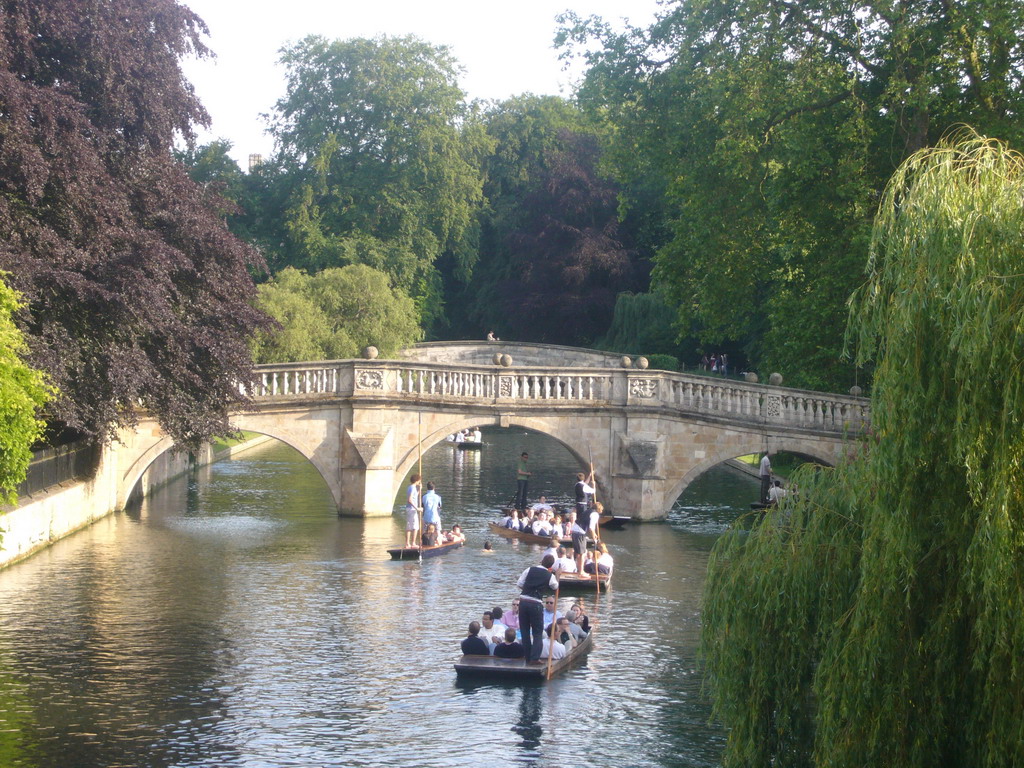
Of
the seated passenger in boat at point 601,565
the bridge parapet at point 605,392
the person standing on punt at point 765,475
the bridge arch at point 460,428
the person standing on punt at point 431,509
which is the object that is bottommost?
the seated passenger in boat at point 601,565

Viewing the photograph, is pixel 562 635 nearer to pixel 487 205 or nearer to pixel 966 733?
pixel 966 733

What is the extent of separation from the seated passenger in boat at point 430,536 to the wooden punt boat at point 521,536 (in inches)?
A: 91.0

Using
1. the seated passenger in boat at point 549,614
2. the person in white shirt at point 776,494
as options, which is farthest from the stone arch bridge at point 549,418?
the person in white shirt at point 776,494

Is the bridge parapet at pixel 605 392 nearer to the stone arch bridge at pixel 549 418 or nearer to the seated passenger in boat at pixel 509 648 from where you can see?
the stone arch bridge at pixel 549 418

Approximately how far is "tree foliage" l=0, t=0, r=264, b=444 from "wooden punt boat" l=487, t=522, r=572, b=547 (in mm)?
5507

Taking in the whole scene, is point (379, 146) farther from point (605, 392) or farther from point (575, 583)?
point (575, 583)

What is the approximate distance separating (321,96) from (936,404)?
44.7 m

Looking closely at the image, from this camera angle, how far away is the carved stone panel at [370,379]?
→ 2473 centimetres

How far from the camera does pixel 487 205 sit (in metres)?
53.6

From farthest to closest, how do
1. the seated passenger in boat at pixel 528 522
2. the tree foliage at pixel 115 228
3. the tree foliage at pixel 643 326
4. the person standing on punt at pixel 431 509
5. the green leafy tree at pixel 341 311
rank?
the tree foliage at pixel 643 326
the green leafy tree at pixel 341 311
the seated passenger in boat at pixel 528 522
the person standing on punt at pixel 431 509
the tree foliage at pixel 115 228

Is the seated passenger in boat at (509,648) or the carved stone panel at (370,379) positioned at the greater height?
the carved stone panel at (370,379)

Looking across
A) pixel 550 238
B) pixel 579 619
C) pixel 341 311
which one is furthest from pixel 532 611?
pixel 550 238

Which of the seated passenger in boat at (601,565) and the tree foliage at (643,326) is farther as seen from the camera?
the tree foliage at (643,326)

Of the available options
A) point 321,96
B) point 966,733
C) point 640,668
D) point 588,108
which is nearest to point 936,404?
point 966,733
